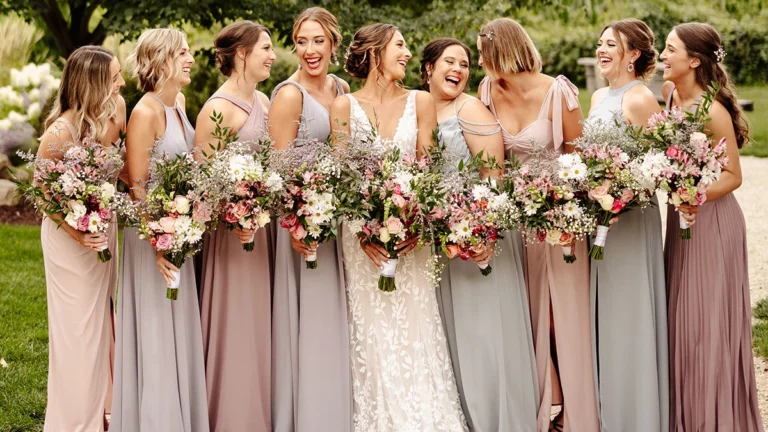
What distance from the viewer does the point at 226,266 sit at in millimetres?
5836

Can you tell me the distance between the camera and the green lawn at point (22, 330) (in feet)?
21.9

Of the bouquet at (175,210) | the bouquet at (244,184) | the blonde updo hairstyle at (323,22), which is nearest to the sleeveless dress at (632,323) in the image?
the blonde updo hairstyle at (323,22)

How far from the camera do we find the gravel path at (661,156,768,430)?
7.52 m

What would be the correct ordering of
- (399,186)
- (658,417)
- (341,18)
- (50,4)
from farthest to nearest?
(50,4), (341,18), (658,417), (399,186)

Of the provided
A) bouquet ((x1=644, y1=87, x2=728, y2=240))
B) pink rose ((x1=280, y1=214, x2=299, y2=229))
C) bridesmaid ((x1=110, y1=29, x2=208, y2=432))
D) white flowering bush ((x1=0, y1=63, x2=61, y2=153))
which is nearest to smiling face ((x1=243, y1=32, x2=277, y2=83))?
bridesmaid ((x1=110, y1=29, x2=208, y2=432))

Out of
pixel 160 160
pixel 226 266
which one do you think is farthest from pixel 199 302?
pixel 160 160

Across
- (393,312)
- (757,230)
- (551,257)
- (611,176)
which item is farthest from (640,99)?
(757,230)

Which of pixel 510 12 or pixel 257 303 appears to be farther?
pixel 510 12

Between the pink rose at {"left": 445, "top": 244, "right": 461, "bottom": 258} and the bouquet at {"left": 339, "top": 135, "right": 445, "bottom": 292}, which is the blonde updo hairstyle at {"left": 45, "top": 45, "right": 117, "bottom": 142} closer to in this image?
the bouquet at {"left": 339, "top": 135, "right": 445, "bottom": 292}

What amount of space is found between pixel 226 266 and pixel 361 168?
1054 millimetres

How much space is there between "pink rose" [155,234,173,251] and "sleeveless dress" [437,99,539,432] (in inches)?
67.7

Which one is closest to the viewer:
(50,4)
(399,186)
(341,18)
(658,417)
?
(399,186)

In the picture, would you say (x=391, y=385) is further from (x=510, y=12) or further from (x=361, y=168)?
(x=510, y=12)

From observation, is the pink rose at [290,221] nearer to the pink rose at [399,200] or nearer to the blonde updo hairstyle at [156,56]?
the pink rose at [399,200]
